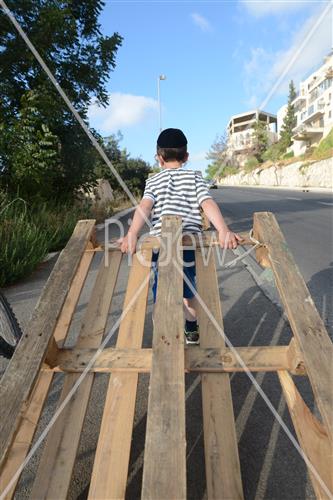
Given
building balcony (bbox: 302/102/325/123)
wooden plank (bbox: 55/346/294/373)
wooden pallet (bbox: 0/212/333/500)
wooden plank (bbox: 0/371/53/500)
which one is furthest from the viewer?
building balcony (bbox: 302/102/325/123)

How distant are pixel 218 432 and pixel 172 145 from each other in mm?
1845

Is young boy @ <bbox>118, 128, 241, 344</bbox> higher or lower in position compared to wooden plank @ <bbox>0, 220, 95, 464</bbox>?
higher

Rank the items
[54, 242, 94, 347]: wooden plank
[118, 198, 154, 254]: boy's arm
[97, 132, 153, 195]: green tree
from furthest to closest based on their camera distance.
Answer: [97, 132, 153, 195]: green tree
[54, 242, 94, 347]: wooden plank
[118, 198, 154, 254]: boy's arm

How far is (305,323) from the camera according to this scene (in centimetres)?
148

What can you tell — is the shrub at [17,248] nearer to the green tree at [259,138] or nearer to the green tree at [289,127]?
the green tree at [259,138]

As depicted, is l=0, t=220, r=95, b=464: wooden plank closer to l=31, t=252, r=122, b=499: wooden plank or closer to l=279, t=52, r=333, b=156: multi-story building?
l=31, t=252, r=122, b=499: wooden plank

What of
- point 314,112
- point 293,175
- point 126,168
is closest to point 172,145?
point 126,168

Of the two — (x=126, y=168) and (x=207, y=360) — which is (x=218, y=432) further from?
(x=126, y=168)

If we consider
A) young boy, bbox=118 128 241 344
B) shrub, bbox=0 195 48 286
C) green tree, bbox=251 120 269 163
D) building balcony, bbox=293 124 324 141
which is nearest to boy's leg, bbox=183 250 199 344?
young boy, bbox=118 128 241 344

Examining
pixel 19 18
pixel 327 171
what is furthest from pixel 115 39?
pixel 327 171

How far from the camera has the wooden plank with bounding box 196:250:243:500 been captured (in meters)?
1.43

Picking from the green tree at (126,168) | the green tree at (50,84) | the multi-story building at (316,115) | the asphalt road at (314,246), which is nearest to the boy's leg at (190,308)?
the asphalt road at (314,246)

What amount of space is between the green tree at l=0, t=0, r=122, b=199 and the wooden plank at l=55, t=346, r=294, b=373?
6425 millimetres

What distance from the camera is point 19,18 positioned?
7.95 m
